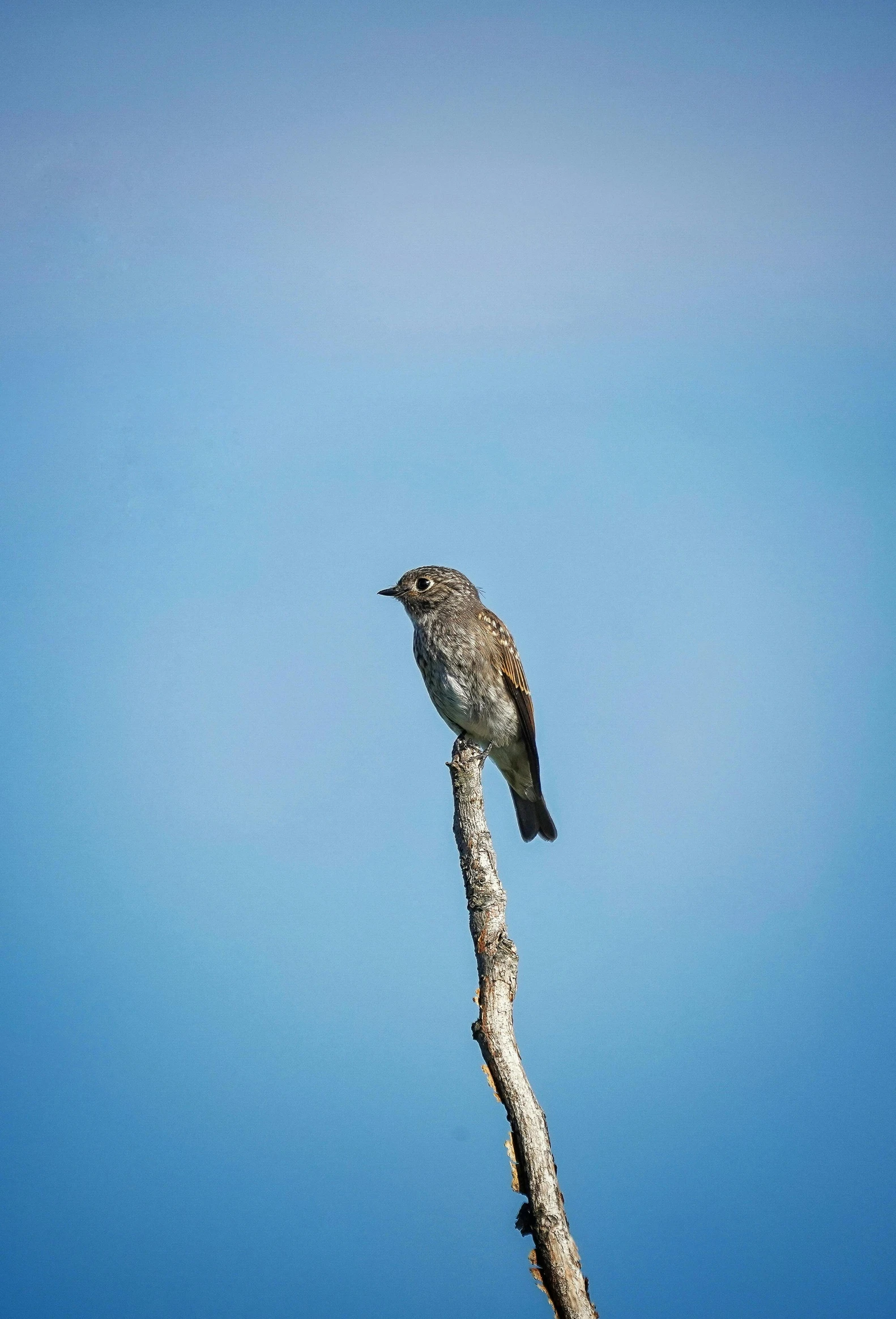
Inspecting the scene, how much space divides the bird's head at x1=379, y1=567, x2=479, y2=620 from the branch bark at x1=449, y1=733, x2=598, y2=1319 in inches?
92.5

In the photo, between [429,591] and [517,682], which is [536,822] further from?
[429,591]

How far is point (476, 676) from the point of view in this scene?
5.82 m

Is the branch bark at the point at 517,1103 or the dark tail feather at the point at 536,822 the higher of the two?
the dark tail feather at the point at 536,822

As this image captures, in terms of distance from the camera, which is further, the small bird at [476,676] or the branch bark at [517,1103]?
the small bird at [476,676]

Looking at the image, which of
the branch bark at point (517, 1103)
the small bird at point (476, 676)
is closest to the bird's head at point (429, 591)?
the small bird at point (476, 676)

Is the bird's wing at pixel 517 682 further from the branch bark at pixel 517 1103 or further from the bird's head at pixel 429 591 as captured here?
the branch bark at pixel 517 1103

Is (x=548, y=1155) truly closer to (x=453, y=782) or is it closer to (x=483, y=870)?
(x=483, y=870)

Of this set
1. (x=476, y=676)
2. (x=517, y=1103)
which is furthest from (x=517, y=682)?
(x=517, y=1103)

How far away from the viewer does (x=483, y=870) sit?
3949 millimetres

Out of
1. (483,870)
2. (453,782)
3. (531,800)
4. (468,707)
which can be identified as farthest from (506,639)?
(483,870)

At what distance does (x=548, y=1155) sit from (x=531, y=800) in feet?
10.4

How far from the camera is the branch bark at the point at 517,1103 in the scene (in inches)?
120

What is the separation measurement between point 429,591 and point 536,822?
5.55ft

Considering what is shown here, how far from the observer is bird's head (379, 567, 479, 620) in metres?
6.07
